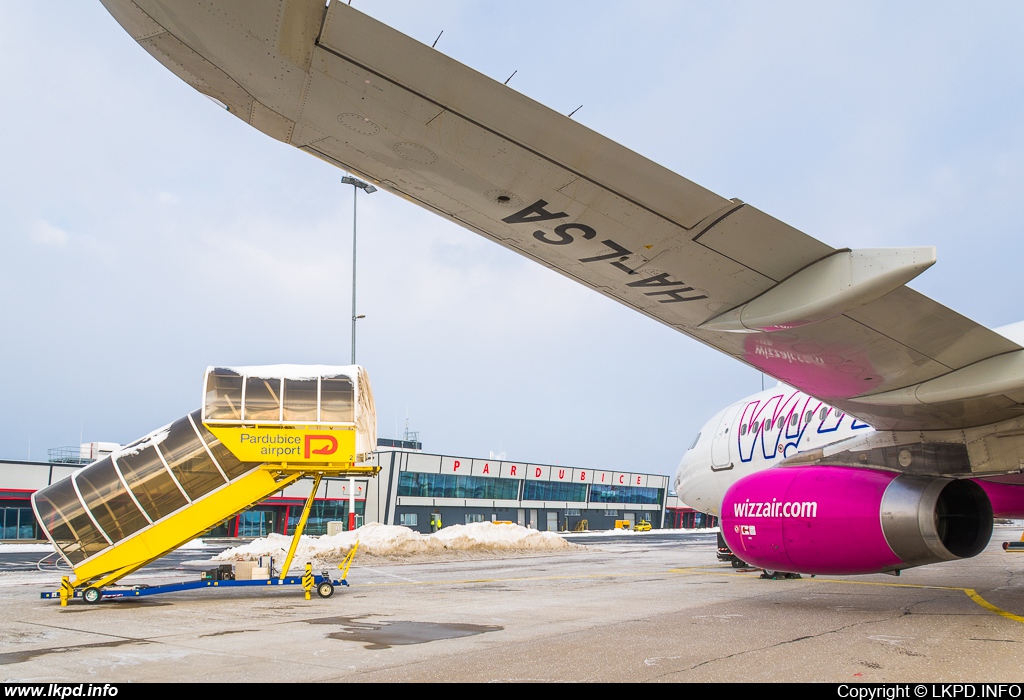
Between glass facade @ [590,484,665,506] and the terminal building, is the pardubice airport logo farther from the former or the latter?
glass facade @ [590,484,665,506]

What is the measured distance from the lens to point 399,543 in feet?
88.0

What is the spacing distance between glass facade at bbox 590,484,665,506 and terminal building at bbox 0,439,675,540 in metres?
0.09

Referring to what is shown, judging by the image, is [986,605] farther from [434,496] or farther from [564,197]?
[434,496]

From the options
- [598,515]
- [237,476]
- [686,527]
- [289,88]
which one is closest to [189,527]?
[237,476]

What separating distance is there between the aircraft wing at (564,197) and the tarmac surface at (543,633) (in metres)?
2.80

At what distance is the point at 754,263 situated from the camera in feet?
21.1

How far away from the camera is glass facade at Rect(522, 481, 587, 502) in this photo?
62875 mm

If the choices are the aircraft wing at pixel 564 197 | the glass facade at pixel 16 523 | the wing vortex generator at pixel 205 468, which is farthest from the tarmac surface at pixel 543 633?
the glass facade at pixel 16 523

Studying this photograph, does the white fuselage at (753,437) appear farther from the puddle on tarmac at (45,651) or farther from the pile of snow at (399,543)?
the pile of snow at (399,543)

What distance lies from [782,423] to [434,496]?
44.7 meters

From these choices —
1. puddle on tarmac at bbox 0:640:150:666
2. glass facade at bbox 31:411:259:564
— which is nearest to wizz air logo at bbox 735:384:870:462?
glass facade at bbox 31:411:259:564

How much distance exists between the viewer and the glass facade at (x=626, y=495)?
2719 inches

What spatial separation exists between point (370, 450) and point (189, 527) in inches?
127
